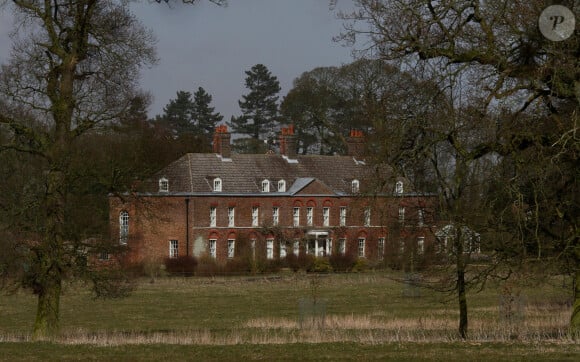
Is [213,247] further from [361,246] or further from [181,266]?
[361,246]

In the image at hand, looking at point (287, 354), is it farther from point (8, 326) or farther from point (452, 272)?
point (8, 326)

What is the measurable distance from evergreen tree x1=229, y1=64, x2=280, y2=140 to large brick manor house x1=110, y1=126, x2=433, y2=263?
30.1 metres

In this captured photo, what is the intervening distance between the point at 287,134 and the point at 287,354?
173ft

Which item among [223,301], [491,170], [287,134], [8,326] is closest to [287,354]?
[491,170]

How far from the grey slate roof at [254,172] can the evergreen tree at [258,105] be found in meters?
29.4

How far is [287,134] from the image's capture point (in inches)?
2648

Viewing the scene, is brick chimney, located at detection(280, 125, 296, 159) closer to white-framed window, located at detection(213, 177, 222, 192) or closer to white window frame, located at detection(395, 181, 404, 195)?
white-framed window, located at detection(213, 177, 222, 192)

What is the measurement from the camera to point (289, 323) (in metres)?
25.8

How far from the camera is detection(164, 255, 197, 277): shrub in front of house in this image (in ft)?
174

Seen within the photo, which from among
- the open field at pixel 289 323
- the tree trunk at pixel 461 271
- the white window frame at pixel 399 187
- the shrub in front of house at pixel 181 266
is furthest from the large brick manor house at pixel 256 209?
the tree trunk at pixel 461 271

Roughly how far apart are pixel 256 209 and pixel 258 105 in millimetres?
37452

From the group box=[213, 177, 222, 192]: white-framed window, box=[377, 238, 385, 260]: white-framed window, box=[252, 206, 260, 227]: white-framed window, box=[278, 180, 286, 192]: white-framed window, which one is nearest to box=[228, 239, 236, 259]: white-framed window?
box=[252, 206, 260, 227]: white-framed window

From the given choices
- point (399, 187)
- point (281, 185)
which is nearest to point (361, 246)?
point (281, 185)

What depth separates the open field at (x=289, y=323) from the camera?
49.9 feet
